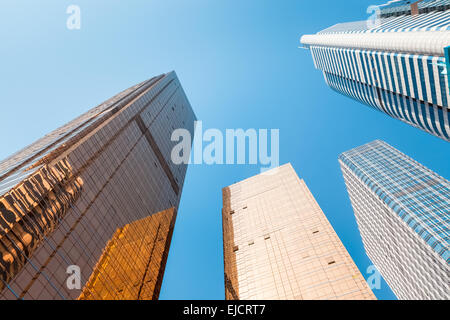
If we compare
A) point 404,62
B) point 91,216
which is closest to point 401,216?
point 404,62

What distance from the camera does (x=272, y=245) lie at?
50.1m

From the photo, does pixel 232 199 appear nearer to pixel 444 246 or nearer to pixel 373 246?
pixel 444 246

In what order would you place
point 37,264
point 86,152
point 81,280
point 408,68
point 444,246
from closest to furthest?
1. point 37,264
2. point 81,280
3. point 86,152
4. point 408,68
5. point 444,246

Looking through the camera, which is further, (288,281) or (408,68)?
(408,68)

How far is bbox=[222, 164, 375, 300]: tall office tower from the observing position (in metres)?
38.8

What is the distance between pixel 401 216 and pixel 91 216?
4024 inches

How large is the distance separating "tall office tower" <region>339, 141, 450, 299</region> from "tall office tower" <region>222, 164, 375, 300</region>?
55.2 meters

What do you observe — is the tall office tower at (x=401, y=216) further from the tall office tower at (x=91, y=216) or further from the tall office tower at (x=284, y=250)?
the tall office tower at (x=91, y=216)

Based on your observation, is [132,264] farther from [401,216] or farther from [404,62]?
[401,216]

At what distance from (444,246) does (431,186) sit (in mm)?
31036

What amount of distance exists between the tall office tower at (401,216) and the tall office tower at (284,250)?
181 feet

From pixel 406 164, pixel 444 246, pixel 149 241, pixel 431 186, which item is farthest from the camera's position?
pixel 406 164

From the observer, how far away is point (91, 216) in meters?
34.5
